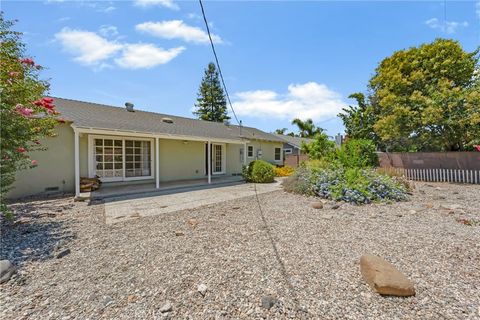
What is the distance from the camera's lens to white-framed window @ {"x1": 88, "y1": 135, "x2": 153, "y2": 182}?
944cm

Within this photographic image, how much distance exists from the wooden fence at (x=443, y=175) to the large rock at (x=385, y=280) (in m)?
8.71

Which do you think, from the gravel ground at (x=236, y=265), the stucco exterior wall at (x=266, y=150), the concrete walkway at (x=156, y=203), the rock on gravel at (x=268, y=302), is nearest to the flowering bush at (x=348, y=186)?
the gravel ground at (x=236, y=265)

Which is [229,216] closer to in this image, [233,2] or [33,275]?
[33,275]

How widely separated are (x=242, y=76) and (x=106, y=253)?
7.91m

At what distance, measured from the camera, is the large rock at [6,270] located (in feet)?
9.30

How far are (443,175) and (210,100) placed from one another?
30.1 meters

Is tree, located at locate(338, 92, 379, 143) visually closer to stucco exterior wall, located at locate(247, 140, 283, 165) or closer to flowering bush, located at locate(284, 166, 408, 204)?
stucco exterior wall, located at locate(247, 140, 283, 165)

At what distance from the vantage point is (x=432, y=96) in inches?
484

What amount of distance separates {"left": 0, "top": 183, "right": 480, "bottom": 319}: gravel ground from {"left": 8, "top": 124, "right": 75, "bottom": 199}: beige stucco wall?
2.77 meters

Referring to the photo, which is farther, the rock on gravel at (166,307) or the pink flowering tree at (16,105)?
the pink flowering tree at (16,105)

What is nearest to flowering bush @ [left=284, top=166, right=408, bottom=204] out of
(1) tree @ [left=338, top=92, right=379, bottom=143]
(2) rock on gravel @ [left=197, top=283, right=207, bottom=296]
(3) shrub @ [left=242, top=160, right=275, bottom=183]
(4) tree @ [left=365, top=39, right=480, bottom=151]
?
(3) shrub @ [left=242, top=160, right=275, bottom=183]

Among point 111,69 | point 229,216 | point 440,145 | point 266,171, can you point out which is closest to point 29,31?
point 111,69

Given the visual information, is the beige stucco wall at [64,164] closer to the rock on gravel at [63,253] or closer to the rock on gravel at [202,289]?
the rock on gravel at [63,253]

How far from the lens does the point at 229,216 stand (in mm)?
5672
